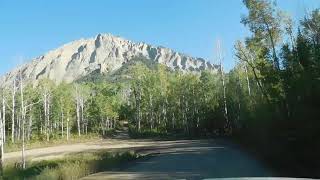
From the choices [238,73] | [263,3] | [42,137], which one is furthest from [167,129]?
[263,3]

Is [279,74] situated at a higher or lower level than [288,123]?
higher

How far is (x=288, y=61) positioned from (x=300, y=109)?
13.5m

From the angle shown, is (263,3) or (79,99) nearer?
(263,3)

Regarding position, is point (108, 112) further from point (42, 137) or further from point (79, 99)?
point (42, 137)

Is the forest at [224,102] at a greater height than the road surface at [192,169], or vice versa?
the forest at [224,102]

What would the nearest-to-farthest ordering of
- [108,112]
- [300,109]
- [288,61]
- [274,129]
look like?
1. [300,109]
2. [274,129]
3. [288,61]
4. [108,112]

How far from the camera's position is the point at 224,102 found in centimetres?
7694

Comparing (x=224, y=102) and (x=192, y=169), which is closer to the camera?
(x=192, y=169)

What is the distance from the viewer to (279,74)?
112ft

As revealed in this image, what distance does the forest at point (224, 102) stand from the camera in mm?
23516

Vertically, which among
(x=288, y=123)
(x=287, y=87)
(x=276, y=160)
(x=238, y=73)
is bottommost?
(x=276, y=160)

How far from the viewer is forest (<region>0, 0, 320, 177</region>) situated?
926 inches

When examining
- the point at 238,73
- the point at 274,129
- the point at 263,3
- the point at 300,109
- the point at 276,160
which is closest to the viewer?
the point at 300,109

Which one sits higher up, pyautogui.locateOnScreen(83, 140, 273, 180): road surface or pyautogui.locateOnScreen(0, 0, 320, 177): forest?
pyautogui.locateOnScreen(0, 0, 320, 177): forest
